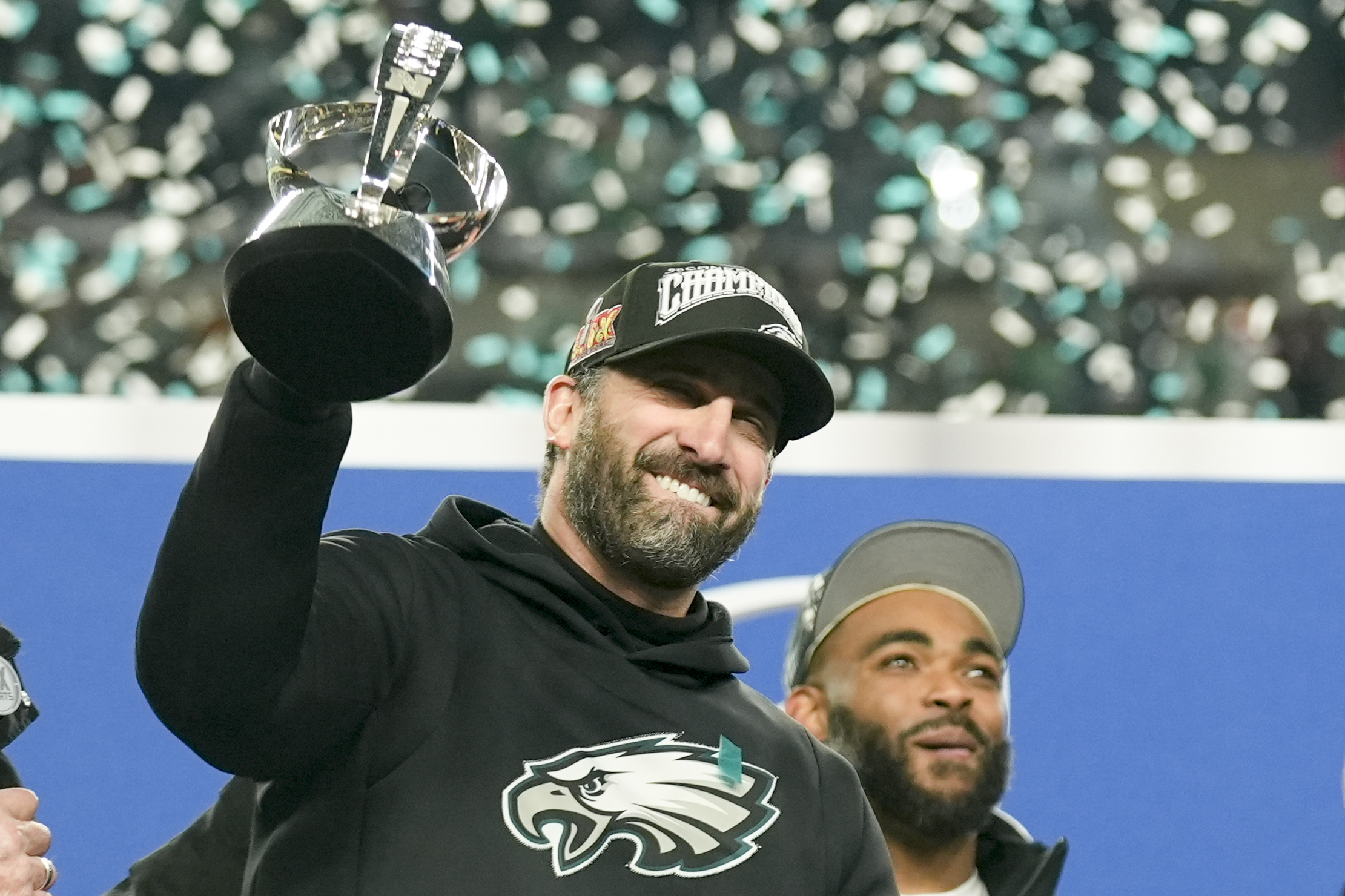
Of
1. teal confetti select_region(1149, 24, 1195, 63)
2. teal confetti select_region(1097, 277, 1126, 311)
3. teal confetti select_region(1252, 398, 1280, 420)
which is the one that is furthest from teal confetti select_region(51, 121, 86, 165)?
teal confetti select_region(1252, 398, 1280, 420)

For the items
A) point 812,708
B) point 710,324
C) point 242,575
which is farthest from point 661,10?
point 242,575

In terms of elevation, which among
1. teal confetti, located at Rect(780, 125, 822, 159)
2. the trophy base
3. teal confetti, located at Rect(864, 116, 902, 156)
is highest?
teal confetti, located at Rect(864, 116, 902, 156)

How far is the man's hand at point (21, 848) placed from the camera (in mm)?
1051

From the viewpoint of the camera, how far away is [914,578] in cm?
168

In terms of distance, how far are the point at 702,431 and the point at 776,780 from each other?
0.75 ft

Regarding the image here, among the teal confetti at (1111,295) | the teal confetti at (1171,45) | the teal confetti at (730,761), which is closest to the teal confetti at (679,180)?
Result: the teal confetti at (1111,295)

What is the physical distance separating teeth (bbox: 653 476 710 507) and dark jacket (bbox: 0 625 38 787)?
422mm

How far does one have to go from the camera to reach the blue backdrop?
6.05 feet

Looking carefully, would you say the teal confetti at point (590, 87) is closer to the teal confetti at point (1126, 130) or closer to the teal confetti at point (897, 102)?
the teal confetti at point (897, 102)

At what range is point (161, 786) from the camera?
183 cm

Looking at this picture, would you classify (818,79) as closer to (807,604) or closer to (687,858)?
(807,604)

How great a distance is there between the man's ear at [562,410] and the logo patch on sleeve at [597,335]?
0.06 ft

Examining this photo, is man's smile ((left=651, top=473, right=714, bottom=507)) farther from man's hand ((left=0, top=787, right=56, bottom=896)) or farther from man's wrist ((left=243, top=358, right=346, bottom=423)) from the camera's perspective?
man's hand ((left=0, top=787, right=56, bottom=896))

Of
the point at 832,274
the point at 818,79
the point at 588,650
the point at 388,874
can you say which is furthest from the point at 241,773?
the point at 818,79
